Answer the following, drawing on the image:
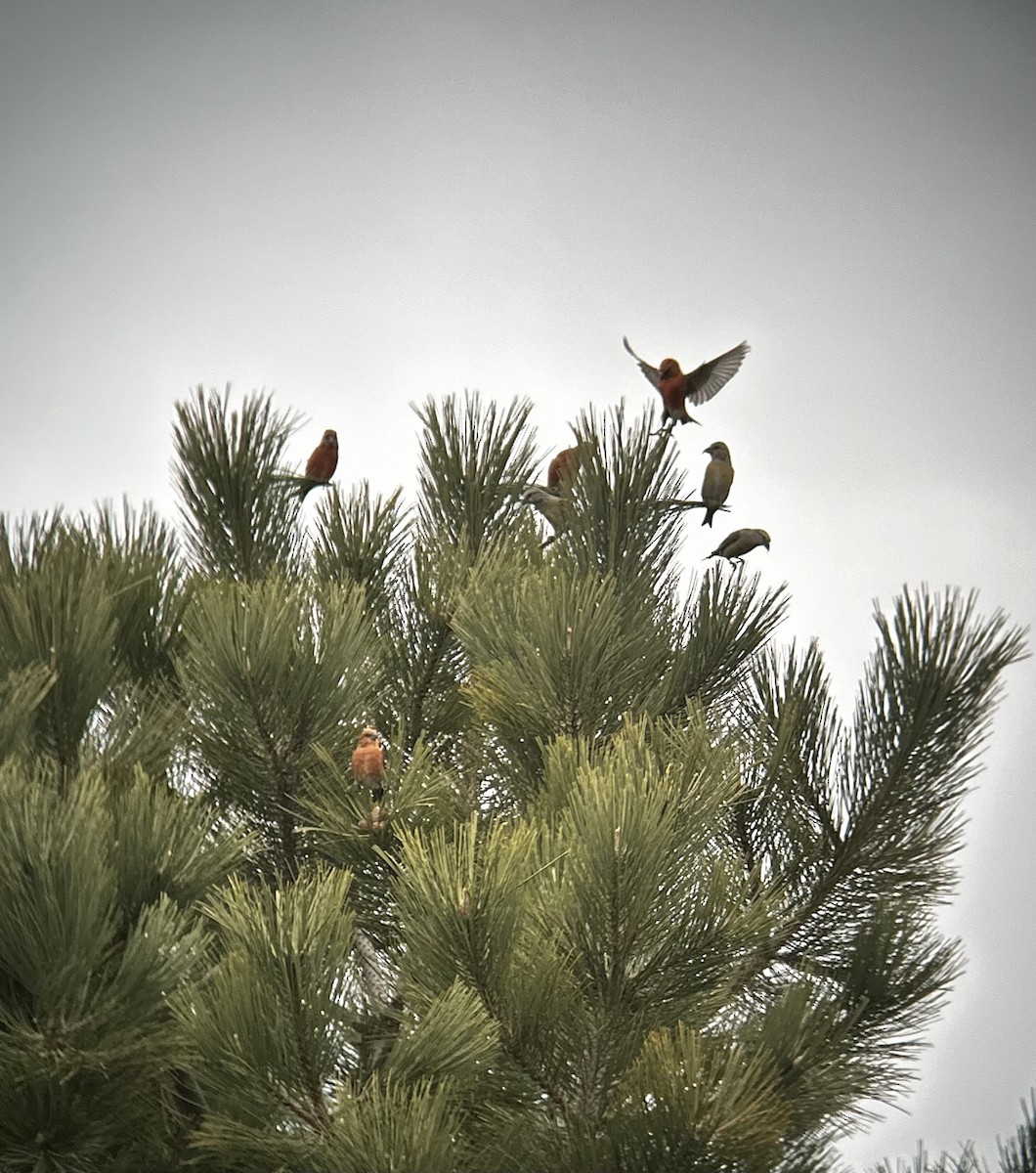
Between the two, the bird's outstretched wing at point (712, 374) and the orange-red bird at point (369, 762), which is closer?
the orange-red bird at point (369, 762)

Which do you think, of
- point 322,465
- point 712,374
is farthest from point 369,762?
point 712,374

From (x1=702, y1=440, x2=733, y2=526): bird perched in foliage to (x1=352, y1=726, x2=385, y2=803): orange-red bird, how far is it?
2.89 feet

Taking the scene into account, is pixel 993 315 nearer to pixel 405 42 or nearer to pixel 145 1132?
pixel 145 1132

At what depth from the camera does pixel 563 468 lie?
3383 mm

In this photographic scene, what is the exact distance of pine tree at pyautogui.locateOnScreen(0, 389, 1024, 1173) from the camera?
209 cm

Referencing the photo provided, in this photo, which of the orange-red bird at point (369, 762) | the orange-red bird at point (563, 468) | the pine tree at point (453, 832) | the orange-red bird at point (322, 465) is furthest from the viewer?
the orange-red bird at point (322, 465)

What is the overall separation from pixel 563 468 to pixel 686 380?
369 mm

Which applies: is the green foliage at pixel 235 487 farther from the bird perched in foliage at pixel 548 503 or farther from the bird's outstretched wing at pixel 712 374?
the bird's outstretched wing at pixel 712 374

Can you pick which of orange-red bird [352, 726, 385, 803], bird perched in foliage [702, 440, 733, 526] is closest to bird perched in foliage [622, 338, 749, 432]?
bird perched in foliage [702, 440, 733, 526]

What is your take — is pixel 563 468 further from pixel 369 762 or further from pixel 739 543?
pixel 369 762

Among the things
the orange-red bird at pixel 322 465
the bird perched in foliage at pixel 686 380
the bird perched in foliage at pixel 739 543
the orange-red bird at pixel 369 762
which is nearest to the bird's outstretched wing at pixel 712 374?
the bird perched in foliage at pixel 686 380

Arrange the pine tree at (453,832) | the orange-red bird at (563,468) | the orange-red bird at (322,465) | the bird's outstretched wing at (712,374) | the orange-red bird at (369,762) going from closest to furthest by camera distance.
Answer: the pine tree at (453,832) < the orange-red bird at (369,762) < the orange-red bird at (563,468) < the bird's outstretched wing at (712,374) < the orange-red bird at (322,465)

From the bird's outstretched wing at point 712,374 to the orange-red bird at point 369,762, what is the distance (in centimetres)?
107

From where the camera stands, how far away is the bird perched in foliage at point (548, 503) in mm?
3146
